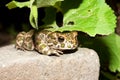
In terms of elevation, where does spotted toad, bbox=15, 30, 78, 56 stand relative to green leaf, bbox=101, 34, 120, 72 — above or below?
above

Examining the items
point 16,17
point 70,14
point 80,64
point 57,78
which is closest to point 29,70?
point 57,78

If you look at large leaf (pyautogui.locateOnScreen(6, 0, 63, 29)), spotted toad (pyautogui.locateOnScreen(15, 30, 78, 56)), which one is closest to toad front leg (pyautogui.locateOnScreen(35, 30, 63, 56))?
spotted toad (pyautogui.locateOnScreen(15, 30, 78, 56))

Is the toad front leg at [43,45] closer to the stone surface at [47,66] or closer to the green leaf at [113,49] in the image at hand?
the stone surface at [47,66]

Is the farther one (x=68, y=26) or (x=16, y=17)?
(x=16, y=17)

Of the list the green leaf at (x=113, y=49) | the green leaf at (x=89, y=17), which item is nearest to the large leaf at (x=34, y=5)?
the green leaf at (x=89, y=17)

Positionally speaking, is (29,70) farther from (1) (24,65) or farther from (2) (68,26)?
(2) (68,26)

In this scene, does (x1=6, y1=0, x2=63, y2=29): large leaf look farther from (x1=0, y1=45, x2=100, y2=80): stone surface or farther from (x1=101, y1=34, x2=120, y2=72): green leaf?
(x1=101, y1=34, x2=120, y2=72): green leaf

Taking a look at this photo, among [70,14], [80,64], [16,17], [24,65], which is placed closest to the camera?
[24,65]
